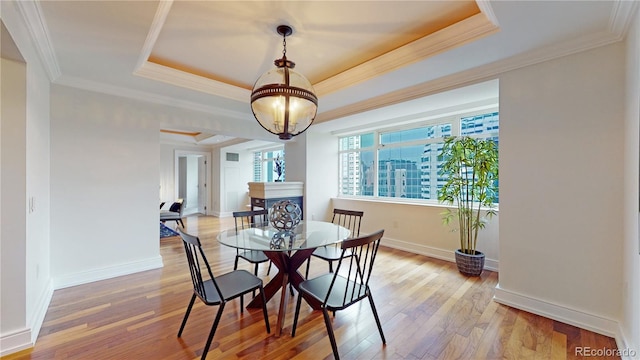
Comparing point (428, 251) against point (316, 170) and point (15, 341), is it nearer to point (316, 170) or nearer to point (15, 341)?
point (316, 170)

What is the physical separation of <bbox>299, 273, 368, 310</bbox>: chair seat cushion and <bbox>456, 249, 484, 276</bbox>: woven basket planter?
1.98m

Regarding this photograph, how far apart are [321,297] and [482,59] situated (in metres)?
2.71

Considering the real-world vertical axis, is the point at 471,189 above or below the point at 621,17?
below

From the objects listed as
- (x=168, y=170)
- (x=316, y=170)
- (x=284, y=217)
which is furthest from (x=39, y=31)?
(x=168, y=170)

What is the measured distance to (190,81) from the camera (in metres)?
3.25

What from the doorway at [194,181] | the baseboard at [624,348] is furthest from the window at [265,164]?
the baseboard at [624,348]

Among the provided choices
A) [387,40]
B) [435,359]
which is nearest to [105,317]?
[435,359]

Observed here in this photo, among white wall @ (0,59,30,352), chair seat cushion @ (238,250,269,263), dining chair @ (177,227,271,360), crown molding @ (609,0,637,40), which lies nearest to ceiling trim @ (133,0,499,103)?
crown molding @ (609,0,637,40)

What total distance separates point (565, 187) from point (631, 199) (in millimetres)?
468

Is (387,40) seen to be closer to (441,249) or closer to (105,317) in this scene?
→ (441,249)

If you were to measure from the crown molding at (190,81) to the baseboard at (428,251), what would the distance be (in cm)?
344

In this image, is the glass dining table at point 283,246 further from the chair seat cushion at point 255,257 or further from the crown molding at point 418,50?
the crown molding at point 418,50

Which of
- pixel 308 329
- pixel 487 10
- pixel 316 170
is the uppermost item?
pixel 487 10

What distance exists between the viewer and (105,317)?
232 cm
